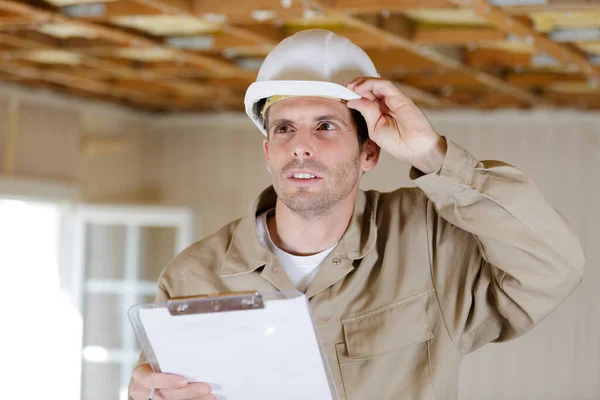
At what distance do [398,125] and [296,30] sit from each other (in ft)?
8.52

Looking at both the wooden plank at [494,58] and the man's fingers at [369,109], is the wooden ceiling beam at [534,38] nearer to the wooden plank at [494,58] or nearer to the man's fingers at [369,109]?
the wooden plank at [494,58]

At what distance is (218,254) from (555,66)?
337cm

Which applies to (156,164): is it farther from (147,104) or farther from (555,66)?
(555,66)

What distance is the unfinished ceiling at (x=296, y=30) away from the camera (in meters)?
3.59

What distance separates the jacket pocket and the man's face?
310 mm

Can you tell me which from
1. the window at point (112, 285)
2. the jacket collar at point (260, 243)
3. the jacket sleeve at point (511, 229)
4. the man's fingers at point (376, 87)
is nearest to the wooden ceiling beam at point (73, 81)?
the window at point (112, 285)

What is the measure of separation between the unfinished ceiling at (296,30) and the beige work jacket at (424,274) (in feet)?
4.96

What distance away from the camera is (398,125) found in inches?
72.6

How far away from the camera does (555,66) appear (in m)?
4.93

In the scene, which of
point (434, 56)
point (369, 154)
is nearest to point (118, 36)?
point (434, 56)

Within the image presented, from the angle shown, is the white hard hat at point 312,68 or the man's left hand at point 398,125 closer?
the man's left hand at point 398,125

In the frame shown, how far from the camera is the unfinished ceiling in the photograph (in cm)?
359

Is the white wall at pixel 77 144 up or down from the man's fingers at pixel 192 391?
up

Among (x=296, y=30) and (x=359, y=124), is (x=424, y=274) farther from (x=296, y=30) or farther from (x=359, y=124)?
(x=296, y=30)
